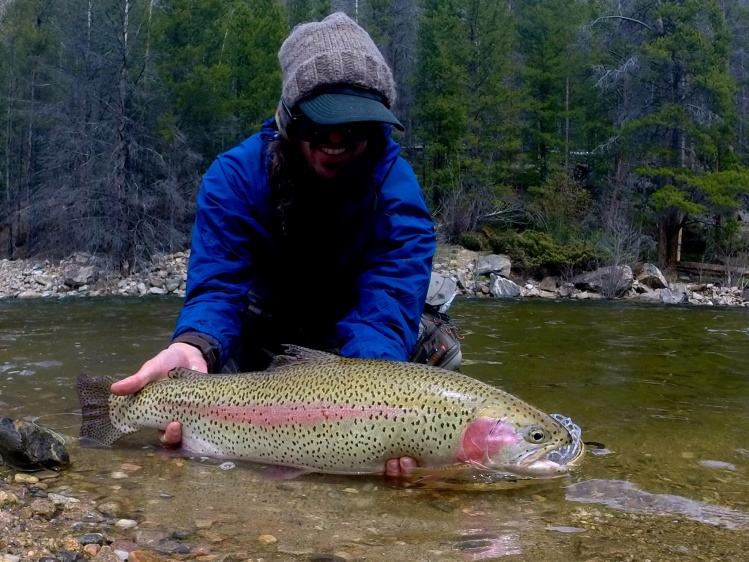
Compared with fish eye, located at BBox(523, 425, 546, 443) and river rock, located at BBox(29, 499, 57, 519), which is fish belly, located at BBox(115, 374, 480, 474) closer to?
fish eye, located at BBox(523, 425, 546, 443)

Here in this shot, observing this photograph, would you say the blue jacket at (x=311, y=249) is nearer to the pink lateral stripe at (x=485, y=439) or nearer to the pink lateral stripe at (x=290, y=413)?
the pink lateral stripe at (x=290, y=413)

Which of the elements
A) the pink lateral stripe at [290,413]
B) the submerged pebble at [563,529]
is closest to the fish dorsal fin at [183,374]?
the pink lateral stripe at [290,413]

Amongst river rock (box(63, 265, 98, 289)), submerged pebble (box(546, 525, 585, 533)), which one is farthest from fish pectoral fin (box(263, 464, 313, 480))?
river rock (box(63, 265, 98, 289))

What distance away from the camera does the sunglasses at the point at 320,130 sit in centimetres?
314

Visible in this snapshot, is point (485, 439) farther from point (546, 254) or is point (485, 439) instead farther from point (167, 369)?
point (546, 254)

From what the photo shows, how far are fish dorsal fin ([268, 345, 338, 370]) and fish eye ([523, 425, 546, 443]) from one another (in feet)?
2.87

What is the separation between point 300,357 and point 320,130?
992 mm

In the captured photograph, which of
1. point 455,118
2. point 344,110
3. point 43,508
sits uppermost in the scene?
point 455,118

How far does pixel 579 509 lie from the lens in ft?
8.82

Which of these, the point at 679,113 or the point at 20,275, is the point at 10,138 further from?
the point at 679,113

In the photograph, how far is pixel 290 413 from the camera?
305cm

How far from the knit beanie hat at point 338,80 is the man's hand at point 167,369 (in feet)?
3.99

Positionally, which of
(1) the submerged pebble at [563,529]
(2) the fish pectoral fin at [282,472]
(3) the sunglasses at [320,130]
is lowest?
(2) the fish pectoral fin at [282,472]

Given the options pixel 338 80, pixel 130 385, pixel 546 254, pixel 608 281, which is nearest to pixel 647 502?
pixel 338 80
